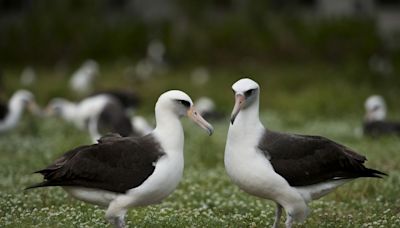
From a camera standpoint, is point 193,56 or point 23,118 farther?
point 193,56

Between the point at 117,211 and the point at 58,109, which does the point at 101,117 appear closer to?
the point at 58,109

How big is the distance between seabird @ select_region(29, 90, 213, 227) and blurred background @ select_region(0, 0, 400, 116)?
1407 centimetres

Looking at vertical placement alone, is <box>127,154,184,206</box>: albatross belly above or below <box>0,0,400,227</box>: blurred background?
below

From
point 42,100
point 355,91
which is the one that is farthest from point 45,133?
point 355,91

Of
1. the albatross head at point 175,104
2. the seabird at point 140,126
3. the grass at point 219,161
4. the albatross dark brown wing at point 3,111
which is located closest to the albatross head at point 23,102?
the grass at point 219,161

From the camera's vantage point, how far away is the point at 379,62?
25.4m

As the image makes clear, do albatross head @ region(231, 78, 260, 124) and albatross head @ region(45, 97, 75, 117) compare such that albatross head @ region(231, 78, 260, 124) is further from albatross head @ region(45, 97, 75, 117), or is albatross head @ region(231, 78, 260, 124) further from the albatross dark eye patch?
albatross head @ region(45, 97, 75, 117)

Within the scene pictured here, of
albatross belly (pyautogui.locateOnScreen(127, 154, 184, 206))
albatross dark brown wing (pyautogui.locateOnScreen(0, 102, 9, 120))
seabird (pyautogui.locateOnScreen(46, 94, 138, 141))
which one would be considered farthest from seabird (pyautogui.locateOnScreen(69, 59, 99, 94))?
albatross belly (pyautogui.locateOnScreen(127, 154, 184, 206))

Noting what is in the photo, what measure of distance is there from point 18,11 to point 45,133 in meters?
17.1

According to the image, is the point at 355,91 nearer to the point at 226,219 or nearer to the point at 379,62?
the point at 379,62

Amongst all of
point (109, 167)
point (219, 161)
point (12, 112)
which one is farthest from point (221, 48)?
point (109, 167)

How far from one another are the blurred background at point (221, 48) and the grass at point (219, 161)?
3.8 inches

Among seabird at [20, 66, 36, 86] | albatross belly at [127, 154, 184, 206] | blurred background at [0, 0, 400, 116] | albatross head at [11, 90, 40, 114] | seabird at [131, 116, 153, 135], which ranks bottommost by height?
albatross belly at [127, 154, 184, 206]

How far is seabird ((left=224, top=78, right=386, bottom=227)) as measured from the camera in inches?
320
